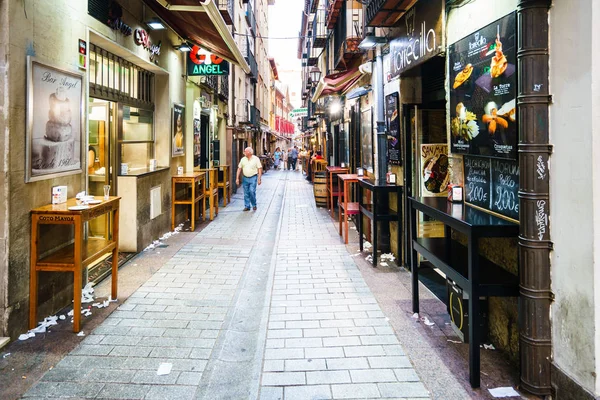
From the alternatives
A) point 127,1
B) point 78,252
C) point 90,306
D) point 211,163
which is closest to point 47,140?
point 78,252

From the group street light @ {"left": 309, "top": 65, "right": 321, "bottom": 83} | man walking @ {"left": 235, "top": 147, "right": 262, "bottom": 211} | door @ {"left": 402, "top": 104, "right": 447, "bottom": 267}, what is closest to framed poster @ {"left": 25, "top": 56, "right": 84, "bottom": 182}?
door @ {"left": 402, "top": 104, "right": 447, "bottom": 267}

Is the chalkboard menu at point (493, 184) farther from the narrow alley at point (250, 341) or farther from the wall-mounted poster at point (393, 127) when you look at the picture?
the wall-mounted poster at point (393, 127)

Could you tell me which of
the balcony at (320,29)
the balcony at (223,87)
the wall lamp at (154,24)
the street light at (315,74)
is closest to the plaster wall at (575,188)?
the wall lamp at (154,24)

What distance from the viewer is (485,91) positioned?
370cm

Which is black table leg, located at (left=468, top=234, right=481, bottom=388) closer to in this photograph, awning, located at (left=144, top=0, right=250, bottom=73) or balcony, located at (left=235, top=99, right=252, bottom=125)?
awning, located at (left=144, top=0, right=250, bottom=73)

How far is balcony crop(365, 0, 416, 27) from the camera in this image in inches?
217

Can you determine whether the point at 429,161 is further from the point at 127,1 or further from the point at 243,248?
the point at 127,1

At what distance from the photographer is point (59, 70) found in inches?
181

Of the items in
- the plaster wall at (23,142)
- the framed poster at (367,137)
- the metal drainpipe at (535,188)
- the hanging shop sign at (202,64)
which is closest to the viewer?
the metal drainpipe at (535,188)

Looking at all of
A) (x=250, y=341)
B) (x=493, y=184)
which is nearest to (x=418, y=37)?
(x=493, y=184)

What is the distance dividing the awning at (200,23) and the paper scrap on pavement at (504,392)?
5619 mm

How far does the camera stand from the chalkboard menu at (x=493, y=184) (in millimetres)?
3473

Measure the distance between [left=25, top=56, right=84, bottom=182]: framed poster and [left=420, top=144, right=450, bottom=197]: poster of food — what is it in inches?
183

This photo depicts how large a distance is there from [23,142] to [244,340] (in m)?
2.89
